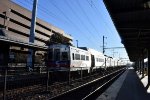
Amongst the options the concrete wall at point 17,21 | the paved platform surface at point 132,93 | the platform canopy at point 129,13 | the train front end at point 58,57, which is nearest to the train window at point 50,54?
the train front end at point 58,57

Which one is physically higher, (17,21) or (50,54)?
(17,21)

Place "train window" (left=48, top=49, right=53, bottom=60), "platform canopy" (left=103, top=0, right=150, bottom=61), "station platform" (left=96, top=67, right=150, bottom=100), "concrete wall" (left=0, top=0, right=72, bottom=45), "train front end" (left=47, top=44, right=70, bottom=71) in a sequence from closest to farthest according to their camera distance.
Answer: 1. "platform canopy" (left=103, top=0, right=150, bottom=61)
2. "station platform" (left=96, top=67, right=150, bottom=100)
3. "train front end" (left=47, top=44, right=70, bottom=71)
4. "train window" (left=48, top=49, right=53, bottom=60)
5. "concrete wall" (left=0, top=0, right=72, bottom=45)

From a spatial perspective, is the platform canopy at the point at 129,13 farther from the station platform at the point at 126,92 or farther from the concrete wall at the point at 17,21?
the concrete wall at the point at 17,21

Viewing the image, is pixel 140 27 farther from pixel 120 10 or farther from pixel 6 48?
pixel 6 48

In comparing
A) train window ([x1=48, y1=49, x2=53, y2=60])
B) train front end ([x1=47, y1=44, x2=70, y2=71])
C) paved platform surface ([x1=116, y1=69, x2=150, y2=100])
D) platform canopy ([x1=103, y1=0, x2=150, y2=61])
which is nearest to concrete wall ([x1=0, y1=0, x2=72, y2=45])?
train window ([x1=48, y1=49, x2=53, y2=60])

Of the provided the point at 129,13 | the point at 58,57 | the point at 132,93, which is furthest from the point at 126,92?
the point at 58,57

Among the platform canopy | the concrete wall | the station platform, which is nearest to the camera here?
the platform canopy

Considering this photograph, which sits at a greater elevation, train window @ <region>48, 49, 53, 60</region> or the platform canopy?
the platform canopy

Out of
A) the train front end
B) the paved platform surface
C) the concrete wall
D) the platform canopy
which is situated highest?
the concrete wall

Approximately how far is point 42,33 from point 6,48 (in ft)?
245

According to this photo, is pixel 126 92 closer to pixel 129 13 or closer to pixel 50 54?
pixel 129 13

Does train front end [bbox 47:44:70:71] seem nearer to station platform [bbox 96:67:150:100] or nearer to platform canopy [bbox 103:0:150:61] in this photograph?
station platform [bbox 96:67:150:100]

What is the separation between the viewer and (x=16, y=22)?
84.0m

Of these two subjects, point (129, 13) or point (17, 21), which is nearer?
point (129, 13)
